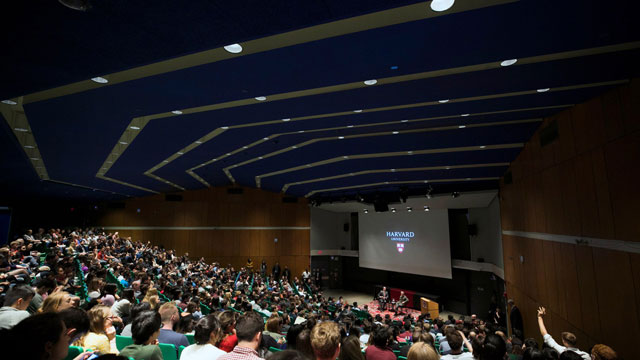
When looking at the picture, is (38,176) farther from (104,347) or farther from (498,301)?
(498,301)

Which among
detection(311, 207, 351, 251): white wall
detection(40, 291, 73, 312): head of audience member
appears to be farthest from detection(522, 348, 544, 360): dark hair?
detection(311, 207, 351, 251): white wall

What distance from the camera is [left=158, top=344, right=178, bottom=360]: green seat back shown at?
3400 millimetres

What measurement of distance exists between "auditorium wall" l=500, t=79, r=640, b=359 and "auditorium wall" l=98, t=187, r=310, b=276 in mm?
15366

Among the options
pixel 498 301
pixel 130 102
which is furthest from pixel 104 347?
pixel 498 301

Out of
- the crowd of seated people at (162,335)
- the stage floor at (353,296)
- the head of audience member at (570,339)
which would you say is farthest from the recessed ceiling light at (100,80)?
the stage floor at (353,296)

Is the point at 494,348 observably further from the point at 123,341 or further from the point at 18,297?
the point at 18,297

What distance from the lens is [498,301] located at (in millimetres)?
14531

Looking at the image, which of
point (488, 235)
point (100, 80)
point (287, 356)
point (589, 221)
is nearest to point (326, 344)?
point (287, 356)

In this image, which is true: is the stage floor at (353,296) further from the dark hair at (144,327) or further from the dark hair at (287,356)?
the dark hair at (287,356)

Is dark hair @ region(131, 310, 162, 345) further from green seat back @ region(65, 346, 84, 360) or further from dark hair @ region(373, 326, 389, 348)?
dark hair @ region(373, 326, 389, 348)

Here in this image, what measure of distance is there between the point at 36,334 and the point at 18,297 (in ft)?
8.74

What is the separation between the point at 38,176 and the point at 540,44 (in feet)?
49.2

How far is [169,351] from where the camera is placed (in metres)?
3.42

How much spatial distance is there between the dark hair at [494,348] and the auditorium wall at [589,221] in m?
3.24
